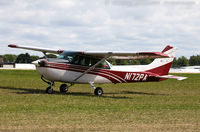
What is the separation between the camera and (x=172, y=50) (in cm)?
1928

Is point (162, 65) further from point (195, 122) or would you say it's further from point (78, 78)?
point (195, 122)

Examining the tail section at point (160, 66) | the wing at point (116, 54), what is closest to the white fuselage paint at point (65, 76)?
the wing at point (116, 54)

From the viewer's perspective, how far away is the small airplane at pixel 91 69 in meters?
16.5

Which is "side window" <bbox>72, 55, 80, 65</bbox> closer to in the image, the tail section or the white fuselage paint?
the white fuselage paint

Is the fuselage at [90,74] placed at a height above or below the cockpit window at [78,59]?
below

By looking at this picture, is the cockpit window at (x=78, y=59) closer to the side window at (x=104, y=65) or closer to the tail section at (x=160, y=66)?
the side window at (x=104, y=65)

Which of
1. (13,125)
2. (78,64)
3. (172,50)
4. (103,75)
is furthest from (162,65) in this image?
(13,125)

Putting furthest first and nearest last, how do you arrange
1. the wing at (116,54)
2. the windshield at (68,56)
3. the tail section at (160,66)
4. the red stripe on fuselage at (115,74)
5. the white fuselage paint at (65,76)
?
the tail section at (160,66)
the windshield at (68,56)
the red stripe on fuselage at (115,74)
the white fuselage paint at (65,76)
the wing at (116,54)

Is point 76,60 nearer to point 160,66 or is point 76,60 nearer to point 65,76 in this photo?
point 65,76

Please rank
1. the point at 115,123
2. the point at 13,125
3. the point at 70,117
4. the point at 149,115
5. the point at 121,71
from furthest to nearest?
the point at 121,71 < the point at 149,115 < the point at 70,117 < the point at 115,123 < the point at 13,125

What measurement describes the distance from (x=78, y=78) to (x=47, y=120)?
8772 millimetres

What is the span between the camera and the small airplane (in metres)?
16.5

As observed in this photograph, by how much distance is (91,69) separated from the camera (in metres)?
17.8

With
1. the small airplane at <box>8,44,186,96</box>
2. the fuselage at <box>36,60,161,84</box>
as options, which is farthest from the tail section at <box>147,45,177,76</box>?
the fuselage at <box>36,60,161,84</box>
